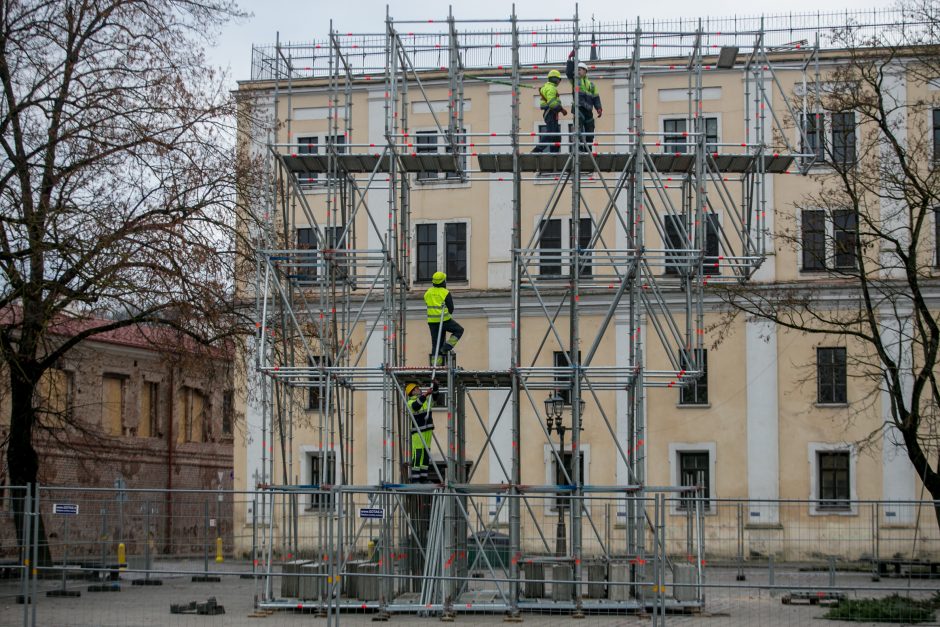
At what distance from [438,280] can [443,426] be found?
61.3 ft

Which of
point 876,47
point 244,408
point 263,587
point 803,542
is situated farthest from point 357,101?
point 803,542

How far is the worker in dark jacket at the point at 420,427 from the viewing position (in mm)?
21031

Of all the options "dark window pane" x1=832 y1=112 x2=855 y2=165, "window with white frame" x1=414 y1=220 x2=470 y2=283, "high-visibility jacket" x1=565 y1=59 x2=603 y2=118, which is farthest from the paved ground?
"window with white frame" x1=414 y1=220 x2=470 y2=283

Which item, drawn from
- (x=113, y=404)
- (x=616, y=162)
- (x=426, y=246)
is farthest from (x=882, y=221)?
(x=113, y=404)

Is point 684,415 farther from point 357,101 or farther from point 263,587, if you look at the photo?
point 263,587

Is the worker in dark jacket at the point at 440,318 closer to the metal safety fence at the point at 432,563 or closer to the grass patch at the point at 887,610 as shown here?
the metal safety fence at the point at 432,563

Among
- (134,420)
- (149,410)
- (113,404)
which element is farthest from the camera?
(149,410)

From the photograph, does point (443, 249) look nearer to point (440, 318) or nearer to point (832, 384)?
point (832, 384)

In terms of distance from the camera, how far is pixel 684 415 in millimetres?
38625

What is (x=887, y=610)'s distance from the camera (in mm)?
17984

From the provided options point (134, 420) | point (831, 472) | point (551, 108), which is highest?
point (551, 108)

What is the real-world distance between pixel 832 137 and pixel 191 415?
90.2ft

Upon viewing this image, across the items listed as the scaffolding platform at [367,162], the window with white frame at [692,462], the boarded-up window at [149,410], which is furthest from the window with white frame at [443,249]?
the scaffolding platform at [367,162]

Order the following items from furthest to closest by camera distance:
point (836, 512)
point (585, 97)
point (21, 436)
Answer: point (21, 436) → point (585, 97) → point (836, 512)
